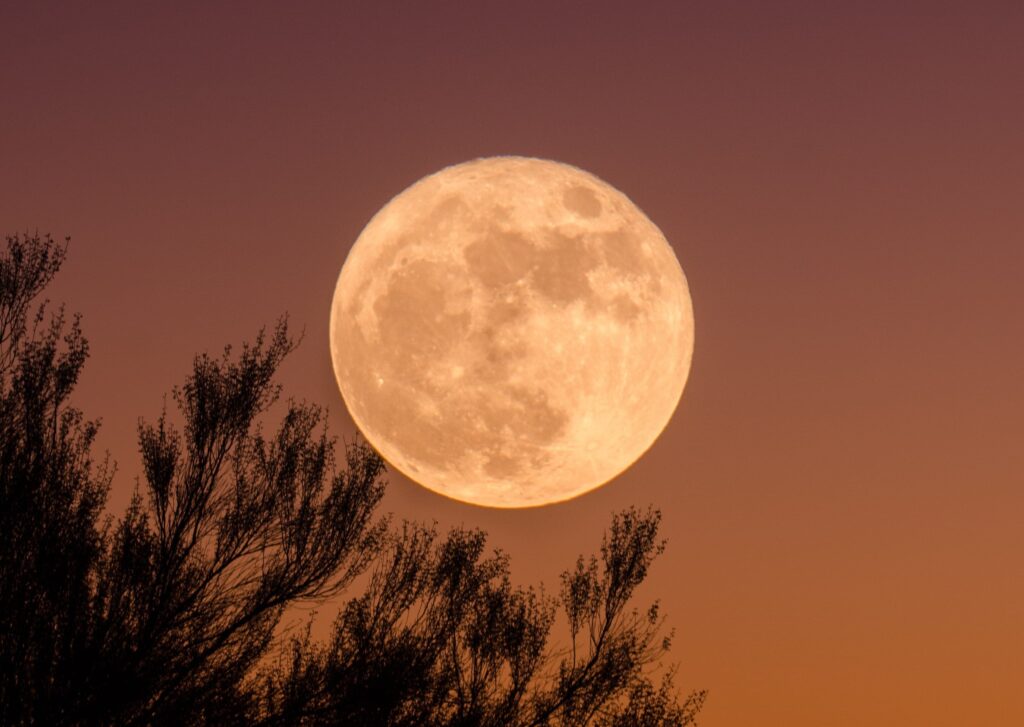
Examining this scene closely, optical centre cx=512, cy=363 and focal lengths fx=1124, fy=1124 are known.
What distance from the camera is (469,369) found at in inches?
482

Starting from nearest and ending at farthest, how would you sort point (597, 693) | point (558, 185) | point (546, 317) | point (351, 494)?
point (546, 317), point (558, 185), point (351, 494), point (597, 693)

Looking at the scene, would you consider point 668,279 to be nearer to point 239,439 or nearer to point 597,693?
point 239,439

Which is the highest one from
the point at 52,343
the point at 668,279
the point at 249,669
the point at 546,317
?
the point at 668,279

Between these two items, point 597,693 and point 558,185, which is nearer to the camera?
point 558,185

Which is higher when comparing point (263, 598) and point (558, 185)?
point (558, 185)

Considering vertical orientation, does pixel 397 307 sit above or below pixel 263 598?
above

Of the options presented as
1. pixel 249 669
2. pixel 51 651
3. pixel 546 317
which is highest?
pixel 546 317

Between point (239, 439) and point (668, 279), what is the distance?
570 cm

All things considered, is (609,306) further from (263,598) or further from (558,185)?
(263,598)

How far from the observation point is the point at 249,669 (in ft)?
44.6

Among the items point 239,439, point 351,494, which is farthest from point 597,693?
point 239,439

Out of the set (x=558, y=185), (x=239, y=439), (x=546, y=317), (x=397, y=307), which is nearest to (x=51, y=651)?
(x=239, y=439)

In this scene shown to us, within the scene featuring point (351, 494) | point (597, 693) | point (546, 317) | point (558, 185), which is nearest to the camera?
point (546, 317)

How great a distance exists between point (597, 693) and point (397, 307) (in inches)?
314
